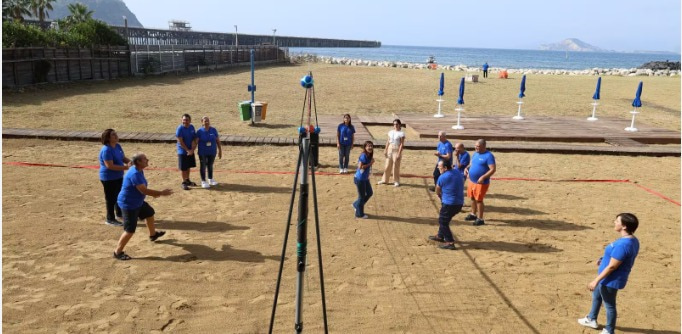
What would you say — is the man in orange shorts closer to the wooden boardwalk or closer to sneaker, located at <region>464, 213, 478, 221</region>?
sneaker, located at <region>464, 213, 478, 221</region>

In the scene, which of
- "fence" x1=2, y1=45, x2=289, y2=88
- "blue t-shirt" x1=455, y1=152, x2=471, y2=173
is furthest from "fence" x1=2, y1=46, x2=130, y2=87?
"blue t-shirt" x1=455, y1=152, x2=471, y2=173

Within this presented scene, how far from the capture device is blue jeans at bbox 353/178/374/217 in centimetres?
804

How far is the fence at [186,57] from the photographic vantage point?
31.7 meters

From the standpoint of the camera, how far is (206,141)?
30.7ft

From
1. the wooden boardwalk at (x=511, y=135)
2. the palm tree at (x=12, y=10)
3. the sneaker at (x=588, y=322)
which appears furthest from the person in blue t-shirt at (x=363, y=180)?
the palm tree at (x=12, y=10)

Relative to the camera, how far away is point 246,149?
1311 centimetres

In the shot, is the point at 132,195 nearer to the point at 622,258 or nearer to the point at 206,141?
the point at 206,141

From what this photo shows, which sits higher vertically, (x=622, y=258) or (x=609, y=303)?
A: (x=622, y=258)

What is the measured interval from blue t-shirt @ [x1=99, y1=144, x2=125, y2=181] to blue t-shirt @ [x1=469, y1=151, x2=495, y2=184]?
5.62m

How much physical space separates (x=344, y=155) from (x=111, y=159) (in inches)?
202

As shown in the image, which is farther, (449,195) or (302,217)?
(449,195)

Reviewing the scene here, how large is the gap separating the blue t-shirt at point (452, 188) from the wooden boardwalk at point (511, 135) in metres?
6.79

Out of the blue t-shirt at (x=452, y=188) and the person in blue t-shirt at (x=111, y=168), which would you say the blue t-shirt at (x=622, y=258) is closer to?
the blue t-shirt at (x=452, y=188)

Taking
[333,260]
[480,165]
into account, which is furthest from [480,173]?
[333,260]
